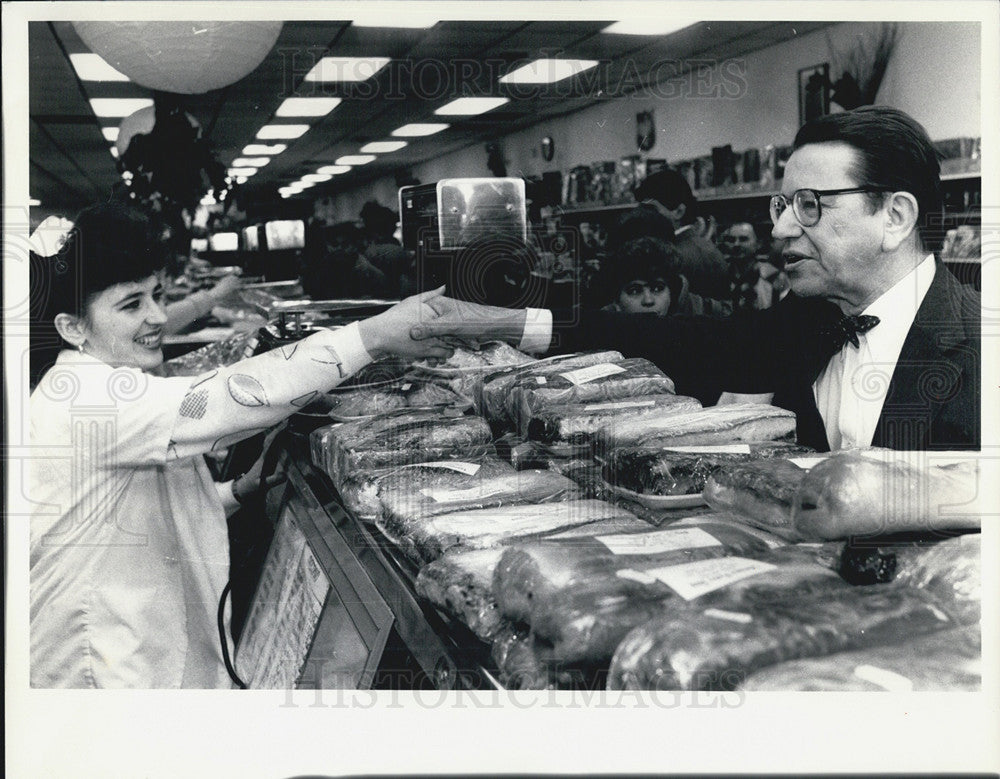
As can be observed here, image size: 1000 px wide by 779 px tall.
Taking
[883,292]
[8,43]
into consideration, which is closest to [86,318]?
[8,43]

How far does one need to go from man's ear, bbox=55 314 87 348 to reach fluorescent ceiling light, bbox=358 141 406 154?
39.5 inches

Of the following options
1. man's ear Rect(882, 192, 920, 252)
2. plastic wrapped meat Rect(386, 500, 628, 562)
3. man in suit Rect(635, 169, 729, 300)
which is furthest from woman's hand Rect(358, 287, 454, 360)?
man in suit Rect(635, 169, 729, 300)

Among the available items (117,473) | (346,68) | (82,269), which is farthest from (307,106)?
(117,473)


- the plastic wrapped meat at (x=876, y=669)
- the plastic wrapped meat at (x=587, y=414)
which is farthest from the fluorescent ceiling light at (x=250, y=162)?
the plastic wrapped meat at (x=876, y=669)

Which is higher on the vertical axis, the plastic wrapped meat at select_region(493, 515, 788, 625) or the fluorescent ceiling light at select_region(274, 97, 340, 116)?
the fluorescent ceiling light at select_region(274, 97, 340, 116)

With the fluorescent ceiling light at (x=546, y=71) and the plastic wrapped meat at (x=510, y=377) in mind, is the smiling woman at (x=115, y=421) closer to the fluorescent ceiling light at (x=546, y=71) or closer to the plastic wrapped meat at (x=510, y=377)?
the plastic wrapped meat at (x=510, y=377)

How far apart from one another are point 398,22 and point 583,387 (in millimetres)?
752

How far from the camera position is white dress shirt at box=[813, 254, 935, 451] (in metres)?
1.79

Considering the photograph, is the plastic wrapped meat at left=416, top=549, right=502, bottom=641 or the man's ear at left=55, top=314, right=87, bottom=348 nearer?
the plastic wrapped meat at left=416, top=549, right=502, bottom=641

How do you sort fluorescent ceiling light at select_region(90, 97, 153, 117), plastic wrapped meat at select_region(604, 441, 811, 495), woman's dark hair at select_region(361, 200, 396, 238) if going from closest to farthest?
plastic wrapped meat at select_region(604, 441, 811, 495) → fluorescent ceiling light at select_region(90, 97, 153, 117) → woman's dark hair at select_region(361, 200, 396, 238)

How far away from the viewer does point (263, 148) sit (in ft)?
8.68

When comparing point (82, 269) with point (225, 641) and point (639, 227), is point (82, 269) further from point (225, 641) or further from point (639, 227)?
point (639, 227)

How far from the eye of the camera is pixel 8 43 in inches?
69.3

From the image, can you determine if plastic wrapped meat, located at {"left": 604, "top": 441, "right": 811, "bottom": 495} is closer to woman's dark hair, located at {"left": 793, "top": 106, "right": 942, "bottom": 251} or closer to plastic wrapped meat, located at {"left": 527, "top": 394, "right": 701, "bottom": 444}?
plastic wrapped meat, located at {"left": 527, "top": 394, "right": 701, "bottom": 444}
